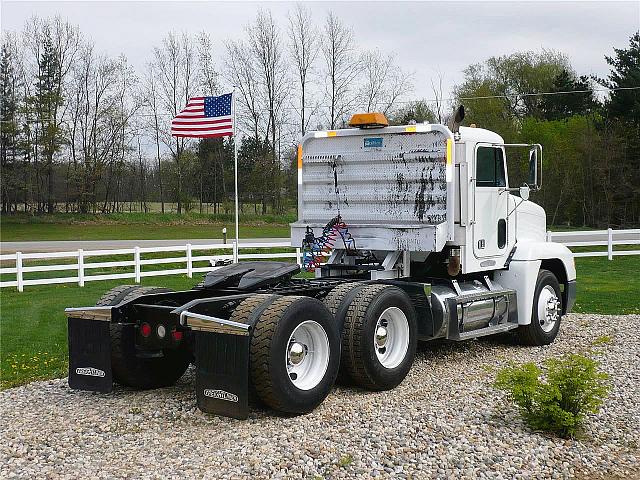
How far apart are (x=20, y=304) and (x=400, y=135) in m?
8.94

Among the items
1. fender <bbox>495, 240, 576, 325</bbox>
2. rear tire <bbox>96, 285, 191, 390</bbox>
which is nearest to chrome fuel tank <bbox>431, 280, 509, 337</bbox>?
fender <bbox>495, 240, 576, 325</bbox>

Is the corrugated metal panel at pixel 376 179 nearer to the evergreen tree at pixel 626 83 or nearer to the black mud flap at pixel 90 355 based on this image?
the black mud flap at pixel 90 355

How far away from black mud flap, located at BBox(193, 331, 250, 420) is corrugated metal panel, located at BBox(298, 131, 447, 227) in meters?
3.45

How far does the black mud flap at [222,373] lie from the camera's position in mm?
6258

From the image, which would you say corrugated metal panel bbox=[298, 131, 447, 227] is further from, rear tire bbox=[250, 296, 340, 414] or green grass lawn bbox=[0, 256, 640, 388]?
green grass lawn bbox=[0, 256, 640, 388]

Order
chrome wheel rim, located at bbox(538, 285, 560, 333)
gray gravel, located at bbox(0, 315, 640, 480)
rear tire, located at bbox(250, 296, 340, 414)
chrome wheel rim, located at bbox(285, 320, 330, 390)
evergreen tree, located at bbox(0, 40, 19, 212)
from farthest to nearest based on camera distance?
evergreen tree, located at bbox(0, 40, 19, 212) < chrome wheel rim, located at bbox(538, 285, 560, 333) < chrome wheel rim, located at bbox(285, 320, 330, 390) < rear tire, located at bbox(250, 296, 340, 414) < gray gravel, located at bbox(0, 315, 640, 480)

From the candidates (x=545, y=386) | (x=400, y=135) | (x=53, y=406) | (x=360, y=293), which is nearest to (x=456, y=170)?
(x=400, y=135)

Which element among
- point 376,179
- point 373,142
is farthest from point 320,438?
point 373,142

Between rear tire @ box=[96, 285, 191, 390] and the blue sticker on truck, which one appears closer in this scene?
rear tire @ box=[96, 285, 191, 390]

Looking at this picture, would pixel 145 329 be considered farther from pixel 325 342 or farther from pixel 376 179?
pixel 376 179

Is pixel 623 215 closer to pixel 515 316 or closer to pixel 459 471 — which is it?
pixel 515 316

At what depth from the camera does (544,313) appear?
10.4 meters

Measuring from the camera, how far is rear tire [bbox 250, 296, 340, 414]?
21.1 ft

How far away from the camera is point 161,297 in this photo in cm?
774
